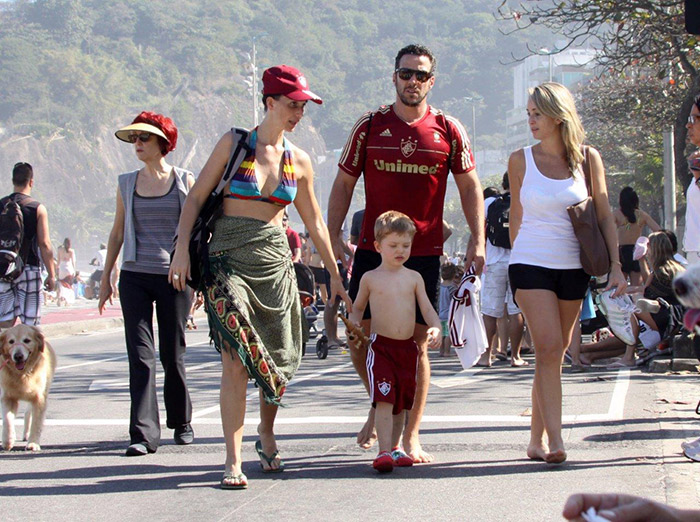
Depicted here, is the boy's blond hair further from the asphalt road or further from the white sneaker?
the white sneaker

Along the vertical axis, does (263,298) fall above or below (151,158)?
below

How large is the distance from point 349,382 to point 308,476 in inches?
200

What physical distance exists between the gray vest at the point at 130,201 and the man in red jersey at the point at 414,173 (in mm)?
1116

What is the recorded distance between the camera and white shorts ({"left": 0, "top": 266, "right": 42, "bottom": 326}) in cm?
870

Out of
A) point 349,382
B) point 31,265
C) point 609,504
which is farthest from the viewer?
point 349,382

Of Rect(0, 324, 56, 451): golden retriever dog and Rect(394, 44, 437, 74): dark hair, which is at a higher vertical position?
Rect(394, 44, 437, 74): dark hair

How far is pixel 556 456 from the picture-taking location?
19.8 ft

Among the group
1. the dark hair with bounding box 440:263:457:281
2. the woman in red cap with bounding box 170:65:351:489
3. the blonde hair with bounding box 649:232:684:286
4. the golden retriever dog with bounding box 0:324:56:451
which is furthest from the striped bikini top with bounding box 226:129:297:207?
the dark hair with bounding box 440:263:457:281

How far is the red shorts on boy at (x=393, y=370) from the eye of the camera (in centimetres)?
619

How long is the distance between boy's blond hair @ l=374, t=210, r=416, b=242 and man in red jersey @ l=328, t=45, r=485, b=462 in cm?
22

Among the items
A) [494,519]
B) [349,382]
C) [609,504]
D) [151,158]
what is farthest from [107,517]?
[349,382]

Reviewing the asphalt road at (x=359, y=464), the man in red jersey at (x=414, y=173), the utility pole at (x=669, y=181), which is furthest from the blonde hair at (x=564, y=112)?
the utility pole at (x=669, y=181)

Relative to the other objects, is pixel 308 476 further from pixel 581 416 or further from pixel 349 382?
pixel 349 382

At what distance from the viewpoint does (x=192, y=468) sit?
637cm
